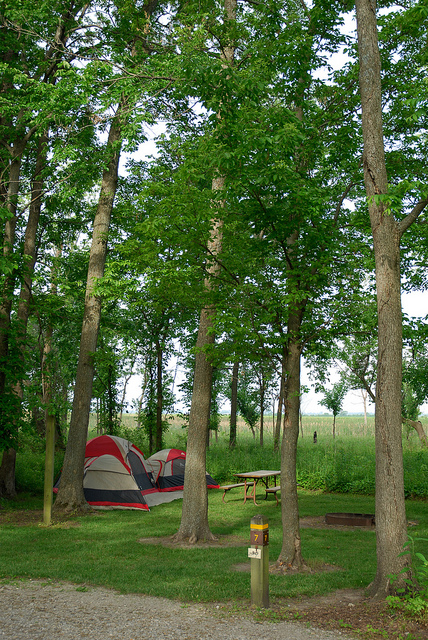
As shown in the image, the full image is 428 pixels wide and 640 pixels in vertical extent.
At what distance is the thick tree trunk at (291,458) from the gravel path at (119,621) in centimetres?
205

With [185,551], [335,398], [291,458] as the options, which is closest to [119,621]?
[291,458]

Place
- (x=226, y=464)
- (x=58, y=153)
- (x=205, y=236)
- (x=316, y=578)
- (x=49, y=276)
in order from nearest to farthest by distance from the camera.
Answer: (x=316, y=578) < (x=205, y=236) < (x=58, y=153) < (x=49, y=276) < (x=226, y=464)

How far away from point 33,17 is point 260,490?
14.4 m

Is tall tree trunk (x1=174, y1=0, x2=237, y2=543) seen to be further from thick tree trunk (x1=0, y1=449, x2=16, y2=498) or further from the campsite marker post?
thick tree trunk (x1=0, y1=449, x2=16, y2=498)

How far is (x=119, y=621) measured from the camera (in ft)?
16.0

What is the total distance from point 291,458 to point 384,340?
249 cm

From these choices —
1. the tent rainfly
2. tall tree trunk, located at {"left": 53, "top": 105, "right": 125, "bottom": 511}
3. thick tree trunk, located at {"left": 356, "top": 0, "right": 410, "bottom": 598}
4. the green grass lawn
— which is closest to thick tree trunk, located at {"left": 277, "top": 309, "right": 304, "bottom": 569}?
the green grass lawn

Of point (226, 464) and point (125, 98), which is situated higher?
point (125, 98)

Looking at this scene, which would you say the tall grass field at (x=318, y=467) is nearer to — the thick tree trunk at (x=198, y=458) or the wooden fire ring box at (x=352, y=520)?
the wooden fire ring box at (x=352, y=520)

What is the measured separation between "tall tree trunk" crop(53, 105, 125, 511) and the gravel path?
618 cm

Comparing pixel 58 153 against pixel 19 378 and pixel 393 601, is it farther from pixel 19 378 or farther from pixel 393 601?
pixel 393 601

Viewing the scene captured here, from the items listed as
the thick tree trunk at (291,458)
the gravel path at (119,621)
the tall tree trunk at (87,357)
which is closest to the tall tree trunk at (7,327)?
the tall tree trunk at (87,357)

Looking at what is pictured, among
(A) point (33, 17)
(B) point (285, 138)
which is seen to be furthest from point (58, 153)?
(B) point (285, 138)

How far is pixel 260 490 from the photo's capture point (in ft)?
53.5
